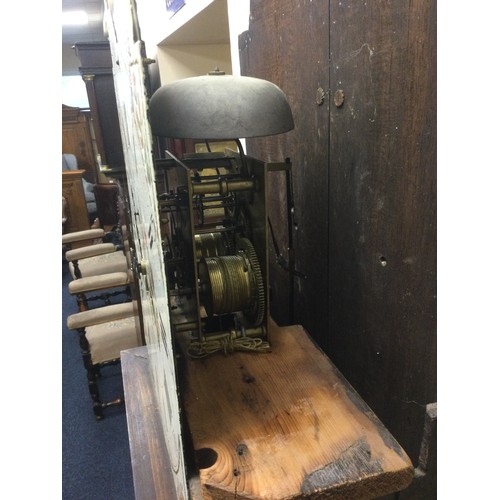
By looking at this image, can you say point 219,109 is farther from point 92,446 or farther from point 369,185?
point 92,446

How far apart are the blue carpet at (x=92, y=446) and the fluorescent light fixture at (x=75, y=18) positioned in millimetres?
4598

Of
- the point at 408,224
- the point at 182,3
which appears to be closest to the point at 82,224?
the point at 182,3

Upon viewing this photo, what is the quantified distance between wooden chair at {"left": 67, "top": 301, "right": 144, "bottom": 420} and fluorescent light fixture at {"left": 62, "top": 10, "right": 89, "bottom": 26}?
4682 millimetres

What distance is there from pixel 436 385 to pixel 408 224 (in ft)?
1.00

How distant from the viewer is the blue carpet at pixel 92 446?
1.94 meters

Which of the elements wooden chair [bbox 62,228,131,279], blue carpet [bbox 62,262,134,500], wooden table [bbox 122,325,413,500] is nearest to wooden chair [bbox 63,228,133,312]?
wooden chair [bbox 62,228,131,279]

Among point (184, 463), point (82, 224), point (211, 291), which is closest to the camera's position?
point (184, 463)

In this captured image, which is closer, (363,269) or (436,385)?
(436,385)

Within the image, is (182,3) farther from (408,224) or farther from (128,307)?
(408,224)

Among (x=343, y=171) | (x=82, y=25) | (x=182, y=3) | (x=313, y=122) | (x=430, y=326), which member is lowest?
(x=430, y=326)

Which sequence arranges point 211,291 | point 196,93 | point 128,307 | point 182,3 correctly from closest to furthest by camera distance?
point 196,93 → point 211,291 → point 182,3 → point 128,307

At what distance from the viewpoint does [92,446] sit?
2195 millimetres

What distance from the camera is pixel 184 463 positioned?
0.65 meters

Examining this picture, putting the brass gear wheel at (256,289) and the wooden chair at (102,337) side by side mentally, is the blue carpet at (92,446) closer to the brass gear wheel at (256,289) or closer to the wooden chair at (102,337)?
the wooden chair at (102,337)
